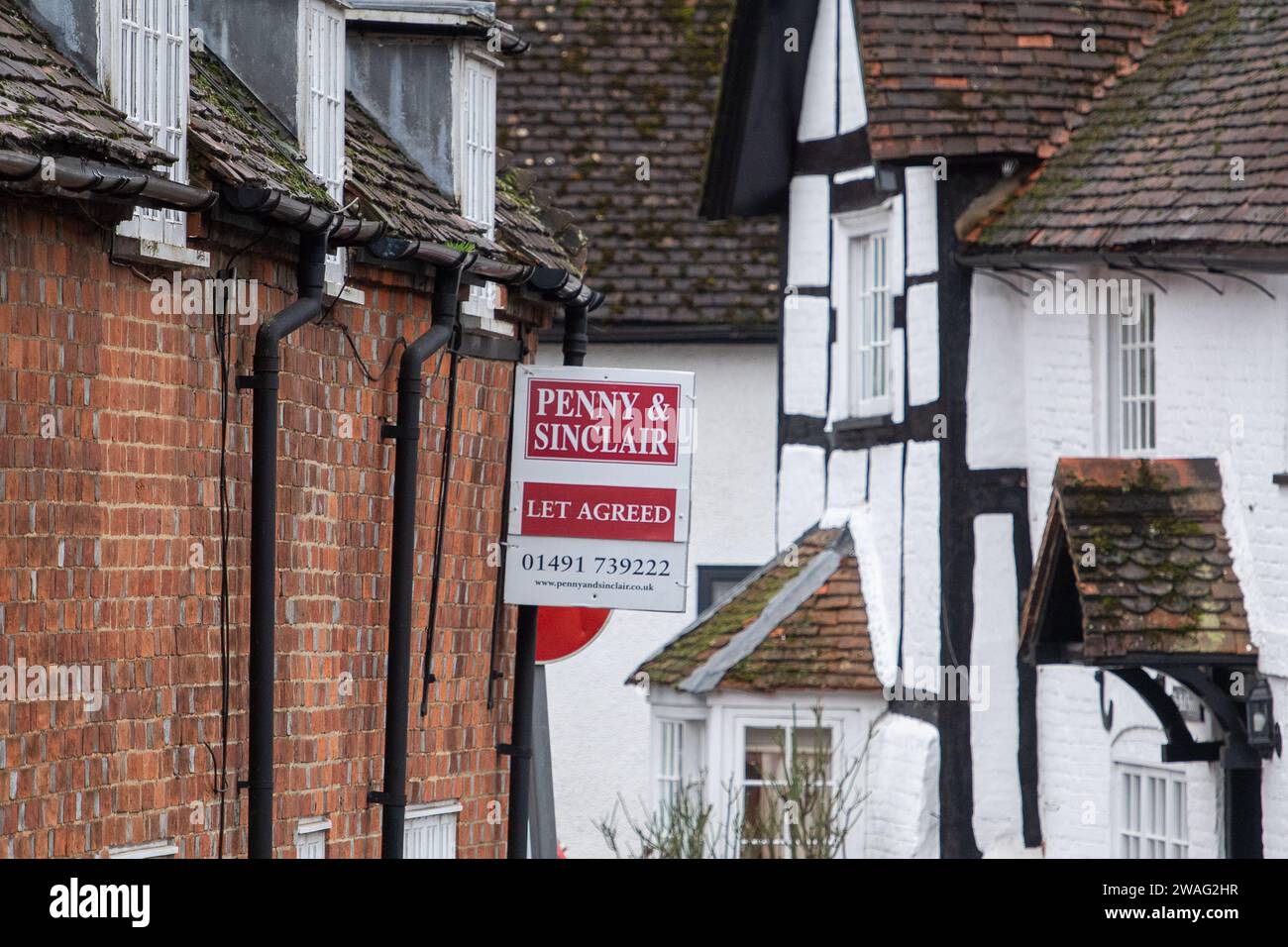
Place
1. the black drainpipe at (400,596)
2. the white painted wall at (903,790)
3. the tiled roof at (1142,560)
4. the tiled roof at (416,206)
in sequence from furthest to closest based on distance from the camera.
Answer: the white painted wall at (903,790), the tiled roof at (1142,560), the tiled roof at (416,206), the black drainpipe at (400,596)

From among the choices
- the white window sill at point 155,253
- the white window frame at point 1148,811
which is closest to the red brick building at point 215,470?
the white window sill at point 155,253

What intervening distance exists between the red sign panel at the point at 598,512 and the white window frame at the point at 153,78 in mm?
3075

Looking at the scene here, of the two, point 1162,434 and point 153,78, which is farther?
point 1162,434

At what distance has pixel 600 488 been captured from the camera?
35.5 ft

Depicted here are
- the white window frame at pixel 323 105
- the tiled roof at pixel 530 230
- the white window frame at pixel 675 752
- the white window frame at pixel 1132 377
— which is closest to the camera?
the white window frame at pixel 323 105

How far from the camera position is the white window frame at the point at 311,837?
30.6 feet

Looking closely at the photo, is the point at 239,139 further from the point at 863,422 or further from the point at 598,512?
the point at 863,422

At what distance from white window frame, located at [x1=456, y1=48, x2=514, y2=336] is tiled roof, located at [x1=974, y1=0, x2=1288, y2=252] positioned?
4.62 metres

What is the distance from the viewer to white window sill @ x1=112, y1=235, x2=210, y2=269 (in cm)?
777

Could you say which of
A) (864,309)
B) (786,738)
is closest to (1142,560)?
(786,738)

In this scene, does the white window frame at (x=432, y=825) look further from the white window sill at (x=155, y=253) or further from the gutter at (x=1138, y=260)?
the gutter at (x=1138, y=260)

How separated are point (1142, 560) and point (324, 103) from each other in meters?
6.55

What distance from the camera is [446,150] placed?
1134 centimetres

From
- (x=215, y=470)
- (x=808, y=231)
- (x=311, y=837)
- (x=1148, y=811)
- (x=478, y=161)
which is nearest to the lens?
(x=215, y=470)
